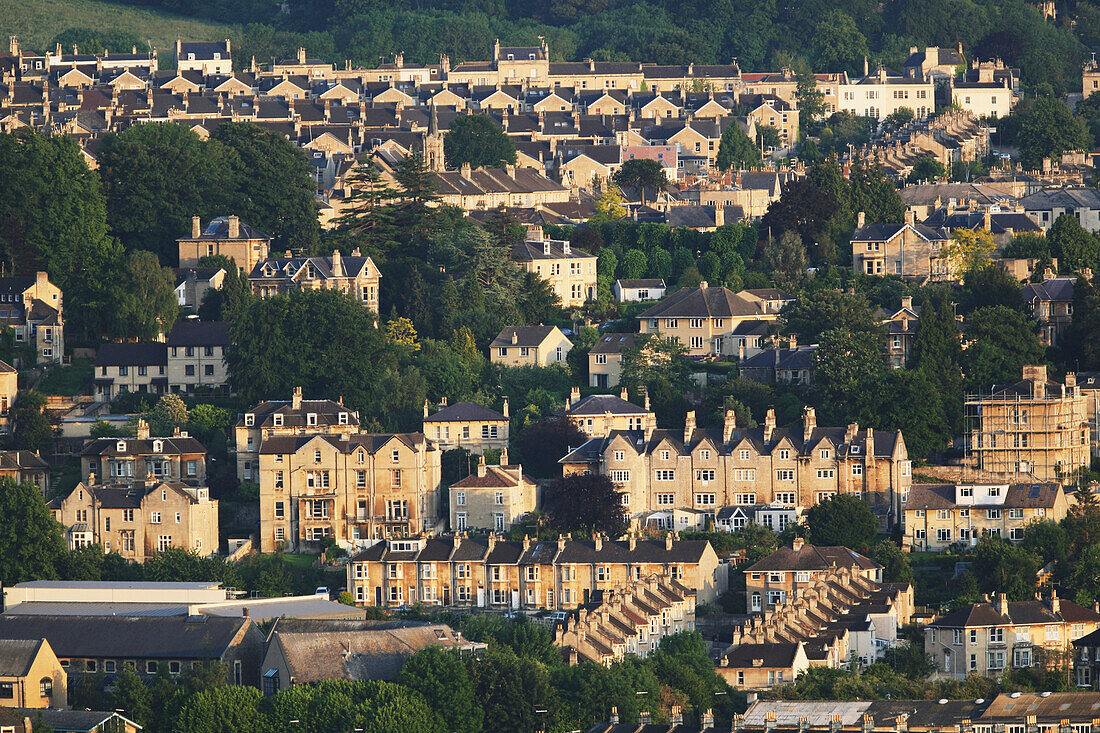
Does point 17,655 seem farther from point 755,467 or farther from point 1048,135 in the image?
point 1048,135

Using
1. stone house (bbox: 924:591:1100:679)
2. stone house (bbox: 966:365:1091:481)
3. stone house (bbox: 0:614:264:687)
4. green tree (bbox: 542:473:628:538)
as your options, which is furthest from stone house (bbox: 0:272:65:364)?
stone house (bbox: 924:591:1100:679)

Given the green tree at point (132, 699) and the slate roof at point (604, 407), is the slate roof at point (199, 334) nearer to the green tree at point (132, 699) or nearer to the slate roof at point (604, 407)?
the slate roof at point (604, 407)

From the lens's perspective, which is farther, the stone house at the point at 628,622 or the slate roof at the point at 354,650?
the stone house at the point at 628,622

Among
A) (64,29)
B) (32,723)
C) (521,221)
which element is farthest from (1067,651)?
(64,29)

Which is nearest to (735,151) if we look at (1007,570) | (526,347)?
(526,347)

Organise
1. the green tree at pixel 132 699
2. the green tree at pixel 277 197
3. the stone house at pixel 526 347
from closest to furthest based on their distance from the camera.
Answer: the green tree at pixel 132 699 < the stone house at pixel 526 347 < the green tree at pixel 277 197

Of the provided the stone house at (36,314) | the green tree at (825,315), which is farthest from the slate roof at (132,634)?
the green tree at (825,315)
